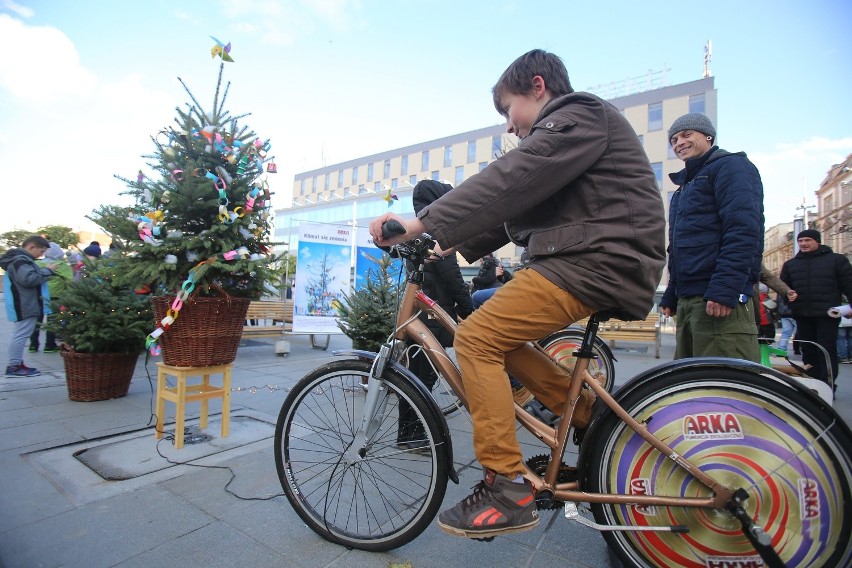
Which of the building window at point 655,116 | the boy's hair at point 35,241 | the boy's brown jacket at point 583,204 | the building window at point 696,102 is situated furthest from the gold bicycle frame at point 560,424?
the building window at point 696,102

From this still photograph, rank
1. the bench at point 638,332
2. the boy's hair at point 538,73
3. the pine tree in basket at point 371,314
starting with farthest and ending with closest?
the bench at point 638,332 → the pine tree in basket at point 371,314 → the boy's hair at point 538,73

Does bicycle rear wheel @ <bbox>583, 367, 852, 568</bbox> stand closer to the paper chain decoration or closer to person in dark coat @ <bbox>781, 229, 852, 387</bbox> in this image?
the paper chain decoration

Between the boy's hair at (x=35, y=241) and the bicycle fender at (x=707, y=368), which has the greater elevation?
the boy's hair at (x=35, y=241)

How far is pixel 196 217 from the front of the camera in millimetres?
3295

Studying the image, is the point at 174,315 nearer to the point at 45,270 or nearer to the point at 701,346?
the point at 701,346

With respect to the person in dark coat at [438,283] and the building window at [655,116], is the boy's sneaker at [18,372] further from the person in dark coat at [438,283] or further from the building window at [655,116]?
the building window at [655,116]

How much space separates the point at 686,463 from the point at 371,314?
3.94m

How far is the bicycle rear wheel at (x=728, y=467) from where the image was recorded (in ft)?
4.74

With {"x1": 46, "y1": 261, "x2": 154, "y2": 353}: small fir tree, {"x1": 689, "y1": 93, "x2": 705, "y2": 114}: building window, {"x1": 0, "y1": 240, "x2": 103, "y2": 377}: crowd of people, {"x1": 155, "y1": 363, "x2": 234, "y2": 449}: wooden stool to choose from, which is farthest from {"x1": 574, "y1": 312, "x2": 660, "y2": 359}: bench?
{"x1": 689, "y1": 93, "x2": 705, "y2": 114}: building window

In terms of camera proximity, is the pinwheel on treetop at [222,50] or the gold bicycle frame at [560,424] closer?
the gold bicycle frame at [560,424]

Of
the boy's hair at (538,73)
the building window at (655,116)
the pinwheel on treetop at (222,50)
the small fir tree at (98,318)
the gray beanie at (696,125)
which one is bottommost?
the small fir tree at (98,318)

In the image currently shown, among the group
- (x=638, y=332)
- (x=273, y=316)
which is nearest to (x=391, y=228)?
(x=638, y=332)

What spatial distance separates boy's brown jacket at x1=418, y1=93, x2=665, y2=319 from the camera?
1.60 metres

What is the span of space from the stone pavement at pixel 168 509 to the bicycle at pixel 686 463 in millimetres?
288
